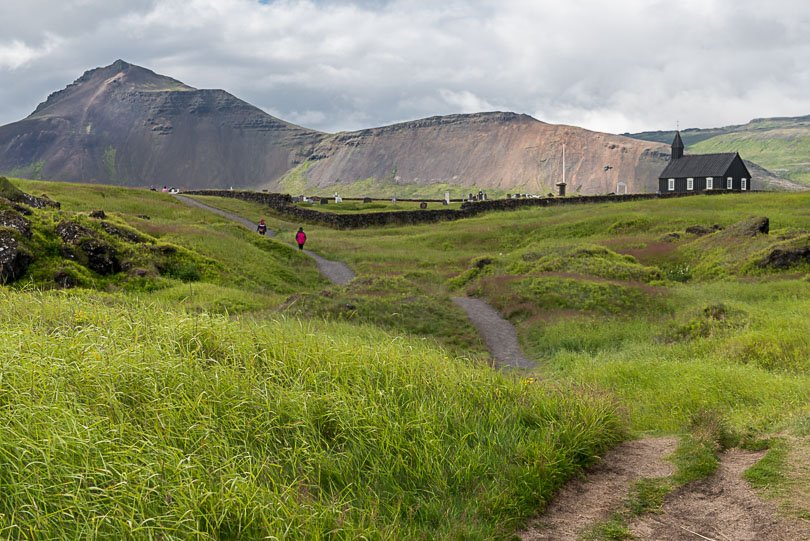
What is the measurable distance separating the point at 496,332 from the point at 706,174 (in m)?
98.7

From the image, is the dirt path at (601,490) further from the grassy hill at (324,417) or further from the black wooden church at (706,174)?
the black wooden church at (706,174)

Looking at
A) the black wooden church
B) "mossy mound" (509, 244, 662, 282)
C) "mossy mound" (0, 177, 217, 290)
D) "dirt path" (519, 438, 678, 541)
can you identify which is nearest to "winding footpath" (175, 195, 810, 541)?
"dirt path" (519, 438, 678, 541)

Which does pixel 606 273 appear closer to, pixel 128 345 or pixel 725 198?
pixel 128 345

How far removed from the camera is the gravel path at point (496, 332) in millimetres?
16672

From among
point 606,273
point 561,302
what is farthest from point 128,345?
point 606,273

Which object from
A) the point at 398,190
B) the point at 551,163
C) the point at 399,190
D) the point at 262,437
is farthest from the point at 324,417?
the point at 398,190

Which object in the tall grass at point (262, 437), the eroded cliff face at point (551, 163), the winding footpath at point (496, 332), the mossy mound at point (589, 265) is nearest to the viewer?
the tall grass at point (262, 437)

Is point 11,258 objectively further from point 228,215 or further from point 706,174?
point 706,174

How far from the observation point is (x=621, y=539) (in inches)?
233

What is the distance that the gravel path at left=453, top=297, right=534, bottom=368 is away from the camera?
16.7m

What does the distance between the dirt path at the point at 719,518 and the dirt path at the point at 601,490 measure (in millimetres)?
470

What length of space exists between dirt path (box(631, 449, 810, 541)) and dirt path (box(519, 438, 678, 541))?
0.47 meters

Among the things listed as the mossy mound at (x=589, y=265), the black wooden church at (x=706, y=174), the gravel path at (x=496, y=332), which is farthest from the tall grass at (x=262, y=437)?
the black wooden church at (x=706, y=174)

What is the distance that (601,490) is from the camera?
707 centimetres
